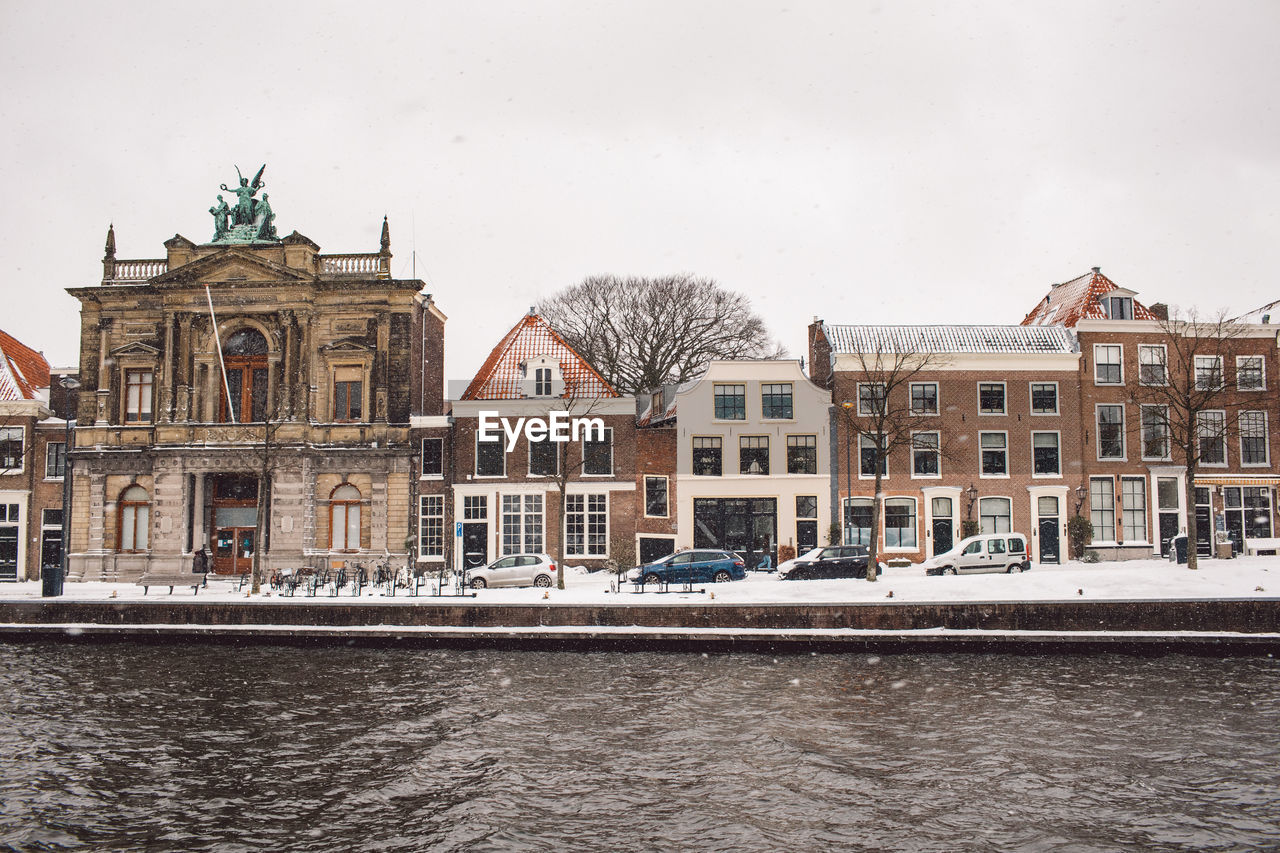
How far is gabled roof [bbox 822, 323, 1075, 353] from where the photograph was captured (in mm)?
45750

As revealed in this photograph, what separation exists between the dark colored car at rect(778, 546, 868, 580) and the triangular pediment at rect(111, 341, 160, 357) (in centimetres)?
2926

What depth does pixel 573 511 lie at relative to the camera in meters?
45.1

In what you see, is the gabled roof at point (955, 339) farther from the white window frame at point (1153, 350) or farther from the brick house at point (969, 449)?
the white window frame at point (1153, 350)

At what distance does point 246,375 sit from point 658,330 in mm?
23902

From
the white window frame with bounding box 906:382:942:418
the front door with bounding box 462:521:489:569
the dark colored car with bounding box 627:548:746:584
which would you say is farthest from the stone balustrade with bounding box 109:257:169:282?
the white window frame with bounding box 906:382:942:418

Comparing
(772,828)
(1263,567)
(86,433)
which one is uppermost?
(86,433)

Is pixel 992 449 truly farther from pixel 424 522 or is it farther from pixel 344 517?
pixel 344 517

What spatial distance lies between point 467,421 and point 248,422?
9.48 m

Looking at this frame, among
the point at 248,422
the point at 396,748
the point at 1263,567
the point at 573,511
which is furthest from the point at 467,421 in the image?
the point at 1263,567

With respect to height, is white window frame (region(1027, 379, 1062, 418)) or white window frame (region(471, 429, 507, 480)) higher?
white window frame (region(1027, 379, 1062, 418))

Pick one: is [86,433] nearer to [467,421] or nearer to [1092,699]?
[467,421]

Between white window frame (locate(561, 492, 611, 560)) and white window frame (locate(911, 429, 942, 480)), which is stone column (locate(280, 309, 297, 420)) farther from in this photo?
white window frame (locate(911, 429, 942, 480))

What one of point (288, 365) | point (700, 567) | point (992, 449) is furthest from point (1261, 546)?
point (288, 365)

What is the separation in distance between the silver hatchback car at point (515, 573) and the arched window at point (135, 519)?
1699cm
